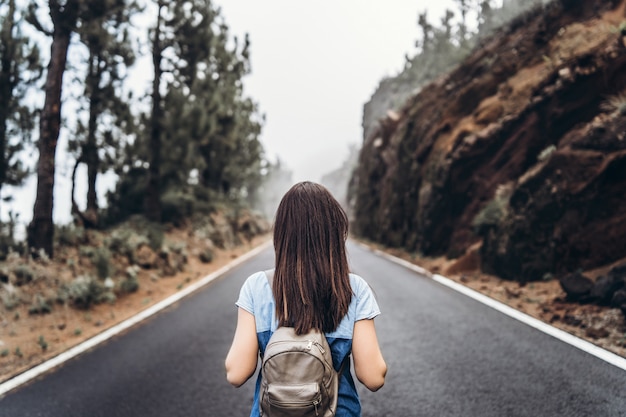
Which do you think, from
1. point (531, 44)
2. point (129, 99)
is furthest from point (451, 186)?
point (129, 99)

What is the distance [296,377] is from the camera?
171 centimetres

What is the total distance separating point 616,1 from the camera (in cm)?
1186

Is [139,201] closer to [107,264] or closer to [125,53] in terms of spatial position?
[125,53]

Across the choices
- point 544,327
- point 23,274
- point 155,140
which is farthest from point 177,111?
point 544,327

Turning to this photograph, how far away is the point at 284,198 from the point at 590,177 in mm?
8142

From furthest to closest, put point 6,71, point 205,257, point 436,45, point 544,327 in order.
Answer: point 436,45 → point 205,257 → point 6,71 → point 544,327

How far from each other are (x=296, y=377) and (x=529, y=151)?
39.9ft

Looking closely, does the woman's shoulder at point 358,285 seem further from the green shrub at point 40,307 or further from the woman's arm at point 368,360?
the green shrub at point 40,307

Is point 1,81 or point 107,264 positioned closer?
point 107,264

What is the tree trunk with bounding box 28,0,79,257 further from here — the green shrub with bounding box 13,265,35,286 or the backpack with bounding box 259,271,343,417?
the backpack with bounding box 259,271,343,417

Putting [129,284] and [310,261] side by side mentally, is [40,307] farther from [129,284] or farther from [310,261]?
[310,261]

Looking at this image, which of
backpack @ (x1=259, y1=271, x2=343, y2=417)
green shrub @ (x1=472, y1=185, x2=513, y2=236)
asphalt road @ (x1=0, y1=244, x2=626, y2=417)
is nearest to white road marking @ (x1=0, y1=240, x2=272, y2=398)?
asphalt road @ (x1=0, y1=244, x2=626, y2=417)

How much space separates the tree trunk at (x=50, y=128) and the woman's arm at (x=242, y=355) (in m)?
9.53

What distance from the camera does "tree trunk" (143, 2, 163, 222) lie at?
16.5 m
